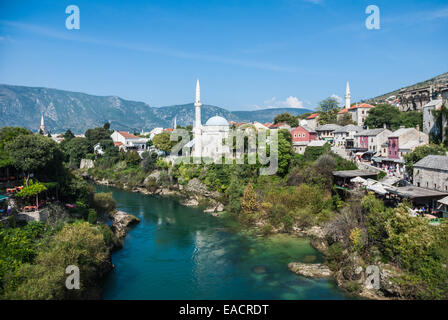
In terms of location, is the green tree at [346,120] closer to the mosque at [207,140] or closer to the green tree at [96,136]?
the mosque at [207,140]

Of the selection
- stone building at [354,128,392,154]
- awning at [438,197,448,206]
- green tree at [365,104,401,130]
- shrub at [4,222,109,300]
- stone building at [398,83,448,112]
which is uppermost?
stone building at [398,83,448,112]

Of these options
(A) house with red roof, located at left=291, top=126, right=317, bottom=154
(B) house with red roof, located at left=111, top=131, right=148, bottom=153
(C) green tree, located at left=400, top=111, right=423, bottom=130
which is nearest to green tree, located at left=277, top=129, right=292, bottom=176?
(A) house with red roof, located at left=291, top=126, right=317, bottom=154

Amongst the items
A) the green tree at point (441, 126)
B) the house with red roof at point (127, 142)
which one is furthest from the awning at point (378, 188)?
the house with red roof at point (127, 142)

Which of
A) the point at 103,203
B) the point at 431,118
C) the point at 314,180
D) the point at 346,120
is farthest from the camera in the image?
the point at 346,120

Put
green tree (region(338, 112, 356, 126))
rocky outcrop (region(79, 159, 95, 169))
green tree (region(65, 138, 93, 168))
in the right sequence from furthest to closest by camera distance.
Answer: green tree (region(65, 138, 93, 168)) → rocky outcrop (region(79, 159, 95, 169)) → green tree (region(338, 112, 356, 126))

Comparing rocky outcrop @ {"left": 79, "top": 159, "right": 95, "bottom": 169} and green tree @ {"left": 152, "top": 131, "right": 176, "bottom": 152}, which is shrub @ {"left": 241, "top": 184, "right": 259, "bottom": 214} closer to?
green tree @ {"left": 152, "top": 131, "right": 176, "bottom": 152}

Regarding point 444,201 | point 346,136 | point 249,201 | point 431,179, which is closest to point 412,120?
point 346,136

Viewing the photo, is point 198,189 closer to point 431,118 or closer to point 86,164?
point 431,118
